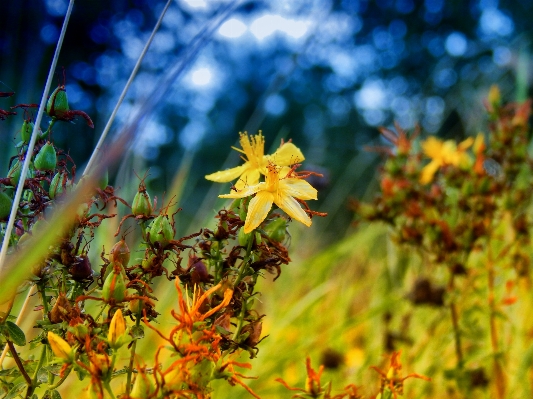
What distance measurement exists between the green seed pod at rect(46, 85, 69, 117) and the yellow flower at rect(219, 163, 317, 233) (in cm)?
14

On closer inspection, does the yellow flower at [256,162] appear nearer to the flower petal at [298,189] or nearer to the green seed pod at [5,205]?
the flower petal at [298,189]

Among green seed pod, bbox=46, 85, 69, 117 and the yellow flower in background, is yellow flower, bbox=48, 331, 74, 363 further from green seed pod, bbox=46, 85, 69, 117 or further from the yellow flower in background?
the yellow flower in background

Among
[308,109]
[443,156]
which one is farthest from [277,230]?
[308,109]

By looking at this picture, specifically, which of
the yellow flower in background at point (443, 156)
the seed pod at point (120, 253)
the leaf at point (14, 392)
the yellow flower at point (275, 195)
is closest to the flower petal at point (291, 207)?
the yellow flower at point (275, 195)

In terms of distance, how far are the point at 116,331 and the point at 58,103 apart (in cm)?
18

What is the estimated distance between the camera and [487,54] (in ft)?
23.7

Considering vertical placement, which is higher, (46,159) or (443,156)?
(443,156)

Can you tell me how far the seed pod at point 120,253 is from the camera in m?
0.33

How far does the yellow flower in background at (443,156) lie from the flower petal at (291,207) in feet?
1.83

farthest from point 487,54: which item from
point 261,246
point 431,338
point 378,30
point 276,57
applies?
point 261,246

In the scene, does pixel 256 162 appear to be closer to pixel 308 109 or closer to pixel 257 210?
pixel 257 210

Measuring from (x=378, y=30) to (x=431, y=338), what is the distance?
8.49 metres

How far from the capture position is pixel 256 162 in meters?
0.49

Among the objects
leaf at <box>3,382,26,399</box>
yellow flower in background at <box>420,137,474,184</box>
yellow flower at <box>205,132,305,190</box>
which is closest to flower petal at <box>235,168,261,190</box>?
yellow flower at <box>205,132,305,190</box>
